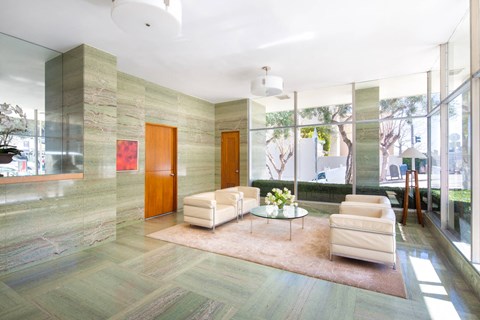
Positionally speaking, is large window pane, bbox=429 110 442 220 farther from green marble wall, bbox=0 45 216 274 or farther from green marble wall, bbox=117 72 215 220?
green marble wall, bbox=0 45 216 274

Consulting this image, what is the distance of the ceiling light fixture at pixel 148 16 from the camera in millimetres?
2182

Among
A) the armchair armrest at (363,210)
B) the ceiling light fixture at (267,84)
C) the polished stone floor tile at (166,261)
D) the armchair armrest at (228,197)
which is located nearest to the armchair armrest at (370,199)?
the armchair armrest at (363,210)

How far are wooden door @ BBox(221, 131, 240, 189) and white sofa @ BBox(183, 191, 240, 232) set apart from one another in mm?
2065

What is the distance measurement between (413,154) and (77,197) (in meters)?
6.16

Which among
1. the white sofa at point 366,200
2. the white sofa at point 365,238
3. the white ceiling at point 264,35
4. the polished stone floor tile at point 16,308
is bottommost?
the polished stone floor tile at point 16,308

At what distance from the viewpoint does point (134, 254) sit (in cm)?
338

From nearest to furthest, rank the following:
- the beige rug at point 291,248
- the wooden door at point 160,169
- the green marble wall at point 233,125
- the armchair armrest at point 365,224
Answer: the beige rug at point 291,248
the armchair armrest at point 365,224
the wooden door at point 160,169
the green marble wall at point 233,125

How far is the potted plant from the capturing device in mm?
3150

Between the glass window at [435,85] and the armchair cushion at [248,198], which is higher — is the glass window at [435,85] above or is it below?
above

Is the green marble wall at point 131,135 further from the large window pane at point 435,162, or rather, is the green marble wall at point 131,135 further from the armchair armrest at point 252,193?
the large window pane at point 435,162

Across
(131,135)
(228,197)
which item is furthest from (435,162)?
(131,135)

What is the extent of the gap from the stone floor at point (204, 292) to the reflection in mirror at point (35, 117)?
4.87ft

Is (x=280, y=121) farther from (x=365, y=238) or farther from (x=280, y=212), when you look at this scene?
(x=365, y=238)

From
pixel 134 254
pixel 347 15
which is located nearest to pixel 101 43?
pixel 134 254
